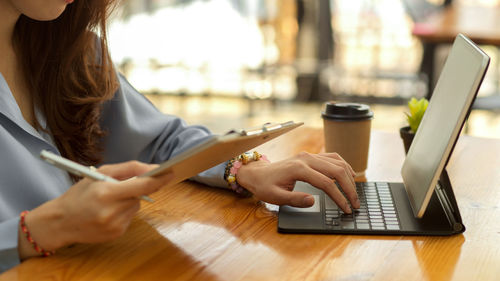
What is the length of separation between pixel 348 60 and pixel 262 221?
11.9 feet

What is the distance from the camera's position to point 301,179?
0.99 metres

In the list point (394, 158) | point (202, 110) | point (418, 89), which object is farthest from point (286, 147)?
point (202, 110)

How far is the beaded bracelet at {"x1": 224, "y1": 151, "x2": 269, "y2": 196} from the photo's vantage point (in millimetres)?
1071

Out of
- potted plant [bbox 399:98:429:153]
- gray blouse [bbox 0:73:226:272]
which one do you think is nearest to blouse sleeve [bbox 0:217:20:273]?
gray blouse [bbox 0:73:226:272]

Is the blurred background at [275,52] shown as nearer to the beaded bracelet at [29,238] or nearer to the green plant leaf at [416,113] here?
the green plant leaf at [416,113]

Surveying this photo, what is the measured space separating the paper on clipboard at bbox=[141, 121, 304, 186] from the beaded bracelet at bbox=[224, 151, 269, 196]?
93 mm

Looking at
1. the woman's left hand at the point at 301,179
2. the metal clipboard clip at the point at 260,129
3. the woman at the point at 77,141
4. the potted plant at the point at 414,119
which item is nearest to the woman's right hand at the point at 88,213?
the woman at the point at 77,141

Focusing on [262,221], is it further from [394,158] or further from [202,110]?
[202,110]

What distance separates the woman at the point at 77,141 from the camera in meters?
0.77

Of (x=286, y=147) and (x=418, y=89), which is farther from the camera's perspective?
(x=418, y=89)

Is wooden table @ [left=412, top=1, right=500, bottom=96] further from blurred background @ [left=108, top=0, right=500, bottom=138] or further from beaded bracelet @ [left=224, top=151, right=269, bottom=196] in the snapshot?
beaded bracelet @ [left=224, top=151, right=269, bottom=196]

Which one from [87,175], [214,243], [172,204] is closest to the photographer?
[87,175]

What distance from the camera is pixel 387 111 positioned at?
4.56 m

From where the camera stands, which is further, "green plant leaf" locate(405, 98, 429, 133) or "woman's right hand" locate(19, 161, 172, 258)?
"green plant leaf" locate(405, 98, 429, 133)
